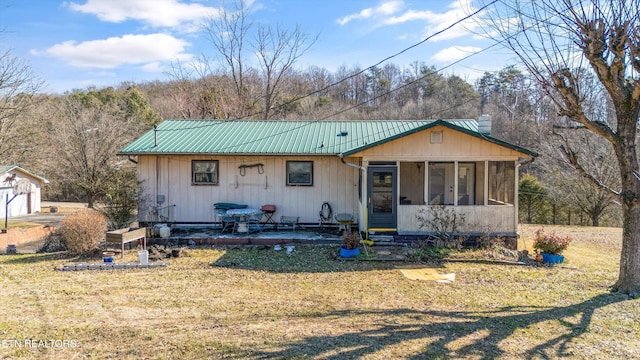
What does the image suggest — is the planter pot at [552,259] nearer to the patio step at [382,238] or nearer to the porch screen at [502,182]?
the porch screen at [502,182]

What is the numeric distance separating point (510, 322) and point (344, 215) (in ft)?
21.4

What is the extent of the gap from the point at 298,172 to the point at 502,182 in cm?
604

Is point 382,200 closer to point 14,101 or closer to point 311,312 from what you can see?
point 311,312

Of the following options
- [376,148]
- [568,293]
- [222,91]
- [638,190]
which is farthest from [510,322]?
[222,91]

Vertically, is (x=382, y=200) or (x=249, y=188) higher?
(x=249, y=188)

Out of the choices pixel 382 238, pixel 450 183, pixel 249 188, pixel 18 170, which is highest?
pixel 18 170

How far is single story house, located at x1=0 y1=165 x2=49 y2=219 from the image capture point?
21745 mm

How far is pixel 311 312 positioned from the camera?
5.77 m

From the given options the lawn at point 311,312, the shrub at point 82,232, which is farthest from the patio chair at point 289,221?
the shrub at point 82,232

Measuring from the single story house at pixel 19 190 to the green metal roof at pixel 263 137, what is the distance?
12316 millimetres

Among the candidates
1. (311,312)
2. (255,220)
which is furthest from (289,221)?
(311,312)

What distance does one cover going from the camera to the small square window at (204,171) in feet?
40.9

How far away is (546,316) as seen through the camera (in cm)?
570

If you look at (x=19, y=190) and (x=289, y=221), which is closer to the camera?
(x=289, y=221)
